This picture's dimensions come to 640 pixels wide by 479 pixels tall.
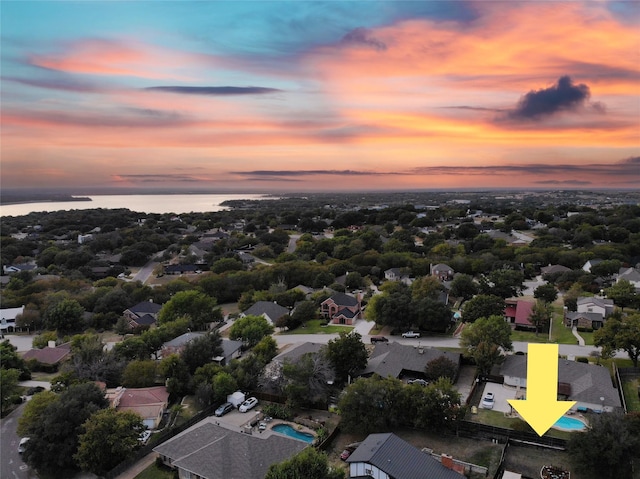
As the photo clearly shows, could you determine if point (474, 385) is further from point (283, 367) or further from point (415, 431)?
point (283, 367)

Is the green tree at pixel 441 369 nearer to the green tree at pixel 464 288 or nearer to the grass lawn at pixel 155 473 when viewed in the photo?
the grass lawn at pixel 155 473

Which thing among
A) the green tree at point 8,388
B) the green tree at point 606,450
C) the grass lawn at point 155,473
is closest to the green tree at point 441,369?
the green tree at point 606,450

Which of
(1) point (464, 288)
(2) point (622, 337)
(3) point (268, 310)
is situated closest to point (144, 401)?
(3) point (268, 310)

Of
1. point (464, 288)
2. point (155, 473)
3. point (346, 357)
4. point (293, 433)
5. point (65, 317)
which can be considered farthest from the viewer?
point (464, 288)

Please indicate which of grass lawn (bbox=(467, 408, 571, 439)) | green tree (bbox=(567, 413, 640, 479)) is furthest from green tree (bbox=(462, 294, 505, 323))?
green tree (bbox=(567, 413, 640, 479))

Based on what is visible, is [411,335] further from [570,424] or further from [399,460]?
[399,460]

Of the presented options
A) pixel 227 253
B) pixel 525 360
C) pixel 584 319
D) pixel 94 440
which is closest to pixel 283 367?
pixel 94 440
